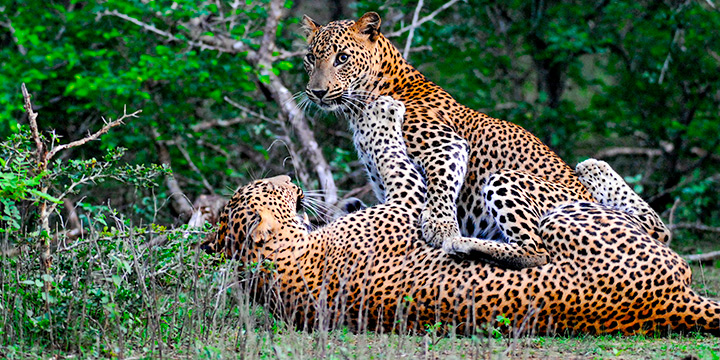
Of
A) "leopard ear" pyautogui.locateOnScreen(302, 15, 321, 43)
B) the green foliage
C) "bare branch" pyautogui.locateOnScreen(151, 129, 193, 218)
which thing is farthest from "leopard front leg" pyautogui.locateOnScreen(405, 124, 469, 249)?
"bare branch" pyautogui.locateOnScreen(151, 129, 193, 218)

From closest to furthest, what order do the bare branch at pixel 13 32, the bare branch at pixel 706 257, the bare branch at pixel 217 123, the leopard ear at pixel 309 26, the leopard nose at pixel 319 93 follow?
the leopard nose at pixel 319 93 → the leopard ear at pixel 309 26 → the bare branch at pixel 706 257 → the bare branch at pixel 13 32 → the bare branch at pixel 217 123

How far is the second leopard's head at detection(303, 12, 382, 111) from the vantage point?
23.5 ft

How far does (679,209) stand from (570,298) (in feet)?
24.4

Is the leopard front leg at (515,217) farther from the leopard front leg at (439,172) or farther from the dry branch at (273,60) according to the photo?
the dry branch at (273,60)

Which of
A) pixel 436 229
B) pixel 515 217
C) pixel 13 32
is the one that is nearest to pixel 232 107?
pixel 13 32

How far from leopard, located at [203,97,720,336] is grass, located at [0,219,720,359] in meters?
0.17

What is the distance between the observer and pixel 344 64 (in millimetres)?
7223

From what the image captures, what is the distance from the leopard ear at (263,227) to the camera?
20.2 ft

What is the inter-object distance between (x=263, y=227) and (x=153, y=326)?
5.10 feet

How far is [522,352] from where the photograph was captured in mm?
5035

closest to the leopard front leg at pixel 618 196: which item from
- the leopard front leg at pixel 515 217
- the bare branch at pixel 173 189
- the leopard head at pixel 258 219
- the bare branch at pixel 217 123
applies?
the leopard front leg at pixel 515 217

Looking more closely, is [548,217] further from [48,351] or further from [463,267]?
[48,351]

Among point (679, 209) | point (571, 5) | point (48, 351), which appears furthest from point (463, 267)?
point (571, 5)

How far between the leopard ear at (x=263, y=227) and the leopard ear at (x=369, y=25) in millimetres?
2156
